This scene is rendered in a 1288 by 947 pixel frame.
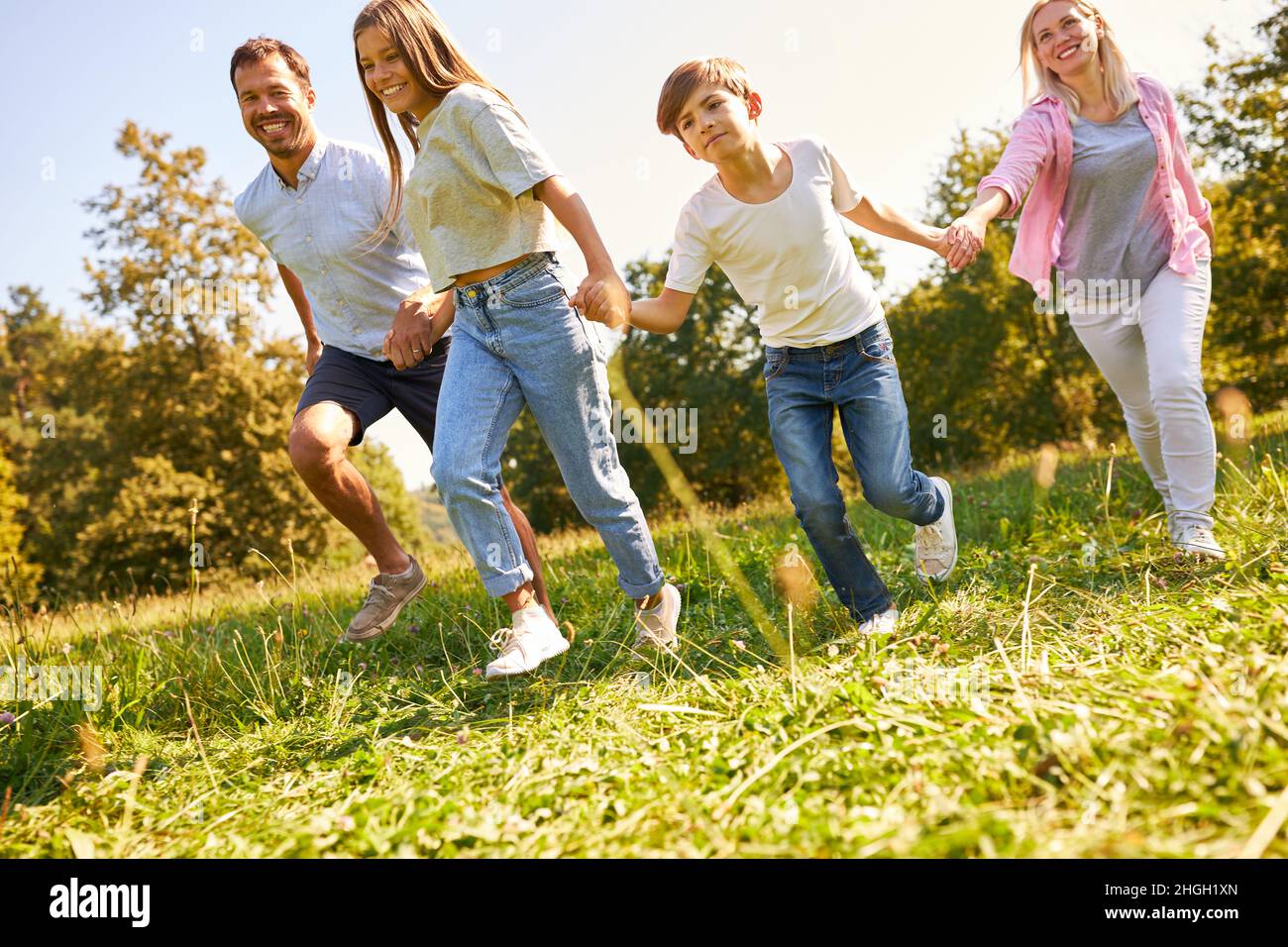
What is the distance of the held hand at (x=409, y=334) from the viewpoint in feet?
11.4

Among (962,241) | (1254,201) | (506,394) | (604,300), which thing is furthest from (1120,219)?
(1254,201)

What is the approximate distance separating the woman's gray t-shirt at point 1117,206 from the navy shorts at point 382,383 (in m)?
2.86

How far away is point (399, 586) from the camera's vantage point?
13.5ft

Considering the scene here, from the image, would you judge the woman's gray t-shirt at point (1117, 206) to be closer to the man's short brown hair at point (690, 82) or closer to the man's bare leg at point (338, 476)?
the man's short brown hair at point (690, 82)

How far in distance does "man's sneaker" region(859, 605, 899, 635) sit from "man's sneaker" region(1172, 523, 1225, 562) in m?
1.26

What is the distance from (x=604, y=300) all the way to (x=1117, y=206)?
2519 mm

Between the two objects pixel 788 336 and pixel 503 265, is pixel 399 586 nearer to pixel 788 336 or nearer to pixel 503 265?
pixel 503 265

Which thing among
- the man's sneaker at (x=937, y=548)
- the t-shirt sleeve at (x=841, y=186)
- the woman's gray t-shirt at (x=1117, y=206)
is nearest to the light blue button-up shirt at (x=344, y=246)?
the t-shirt sleeve at (x=841, y=186)

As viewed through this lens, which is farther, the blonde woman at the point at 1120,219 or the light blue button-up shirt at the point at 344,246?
the light blue button-up shirt at the point at 344,246

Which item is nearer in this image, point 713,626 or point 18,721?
point 18,721

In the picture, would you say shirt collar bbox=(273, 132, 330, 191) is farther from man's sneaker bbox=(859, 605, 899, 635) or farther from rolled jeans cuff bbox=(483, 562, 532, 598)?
man's sneaker bbox=(859, 605, 899, 635)

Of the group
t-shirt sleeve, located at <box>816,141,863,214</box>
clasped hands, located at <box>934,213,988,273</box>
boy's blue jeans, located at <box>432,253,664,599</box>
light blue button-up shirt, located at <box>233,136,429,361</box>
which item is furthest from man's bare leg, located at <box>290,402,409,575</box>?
clasped hands, located at <box>934,213,988,273</box>
